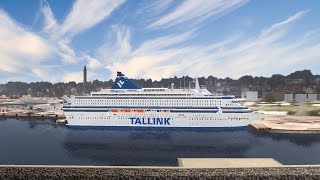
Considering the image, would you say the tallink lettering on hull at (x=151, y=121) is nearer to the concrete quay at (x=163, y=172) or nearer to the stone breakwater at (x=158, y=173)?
the concrete quay at (x=163, y=172)

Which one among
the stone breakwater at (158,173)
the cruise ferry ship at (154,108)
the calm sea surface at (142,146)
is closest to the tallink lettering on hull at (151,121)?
the cruise ferry ship at (154,108)

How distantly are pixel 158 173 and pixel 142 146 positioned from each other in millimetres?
7514

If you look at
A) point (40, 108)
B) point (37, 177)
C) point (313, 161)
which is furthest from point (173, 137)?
point (40, 108)

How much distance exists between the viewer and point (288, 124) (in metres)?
28.3

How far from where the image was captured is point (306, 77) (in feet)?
101

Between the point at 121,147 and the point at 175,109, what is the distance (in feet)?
22.7

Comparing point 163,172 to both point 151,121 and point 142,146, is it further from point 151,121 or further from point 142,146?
point 151,121

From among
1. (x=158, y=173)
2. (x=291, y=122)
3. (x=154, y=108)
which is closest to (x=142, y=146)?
(x=154, y=108)

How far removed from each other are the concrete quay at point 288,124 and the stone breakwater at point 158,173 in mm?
11695

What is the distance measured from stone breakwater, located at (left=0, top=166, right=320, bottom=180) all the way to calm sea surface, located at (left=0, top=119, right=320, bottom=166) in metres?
2.49

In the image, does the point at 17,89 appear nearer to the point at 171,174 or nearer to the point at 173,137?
the point at 173,137

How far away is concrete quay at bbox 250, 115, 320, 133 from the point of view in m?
26.8

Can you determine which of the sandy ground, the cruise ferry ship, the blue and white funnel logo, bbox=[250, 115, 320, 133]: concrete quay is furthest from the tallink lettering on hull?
the sandy ground

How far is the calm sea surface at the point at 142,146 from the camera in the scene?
754 inches
